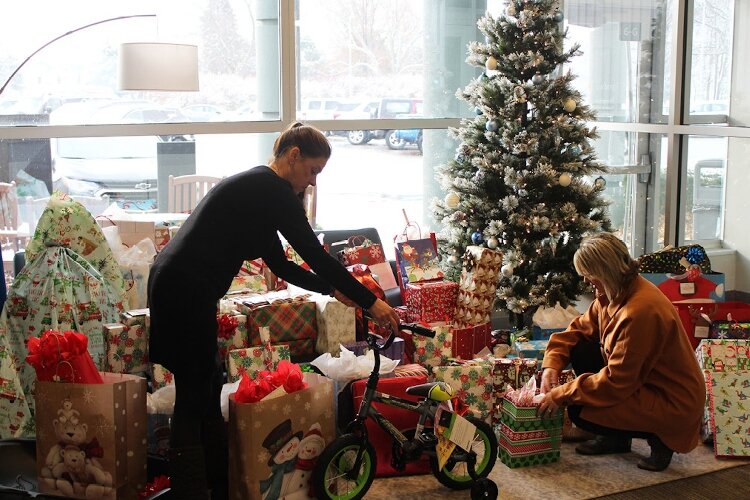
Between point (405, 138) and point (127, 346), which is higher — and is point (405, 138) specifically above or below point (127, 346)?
above

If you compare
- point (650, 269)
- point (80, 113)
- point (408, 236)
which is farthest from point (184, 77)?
point (650, 269)

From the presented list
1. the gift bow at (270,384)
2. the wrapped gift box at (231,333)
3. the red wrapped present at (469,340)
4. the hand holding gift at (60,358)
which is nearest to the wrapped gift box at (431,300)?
Answer: the red wrapped present at (469,340)

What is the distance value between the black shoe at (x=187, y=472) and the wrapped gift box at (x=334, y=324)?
4.06 feet

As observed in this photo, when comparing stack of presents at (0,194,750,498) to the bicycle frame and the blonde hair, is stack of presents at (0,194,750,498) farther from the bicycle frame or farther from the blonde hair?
the blonde hair

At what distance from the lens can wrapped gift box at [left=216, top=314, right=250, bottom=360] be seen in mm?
3793

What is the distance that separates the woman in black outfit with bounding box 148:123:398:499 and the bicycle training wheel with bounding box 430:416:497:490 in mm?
606

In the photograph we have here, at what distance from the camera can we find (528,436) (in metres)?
3.54

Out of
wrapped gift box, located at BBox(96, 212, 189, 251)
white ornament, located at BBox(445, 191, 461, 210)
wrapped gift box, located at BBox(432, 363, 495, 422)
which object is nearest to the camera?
wrapped gift box, located at BBox(432, 363, 495, 422)

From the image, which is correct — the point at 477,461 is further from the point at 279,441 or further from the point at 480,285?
the point at 480,285

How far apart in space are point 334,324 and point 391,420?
83 cm

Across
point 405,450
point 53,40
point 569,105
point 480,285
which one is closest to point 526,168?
point 569,105

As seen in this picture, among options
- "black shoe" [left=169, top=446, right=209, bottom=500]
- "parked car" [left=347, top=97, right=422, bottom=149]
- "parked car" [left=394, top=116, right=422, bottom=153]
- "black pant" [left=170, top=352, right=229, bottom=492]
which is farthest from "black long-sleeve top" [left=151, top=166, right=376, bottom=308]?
"parked car" [left=394, top=116, right=422, bottom=153]

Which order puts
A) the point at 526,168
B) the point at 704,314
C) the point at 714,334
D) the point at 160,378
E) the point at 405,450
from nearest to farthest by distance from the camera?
the point at 405,450, the point at 160,378, the point at 714,334, the point at 704,314, the point at 526,168

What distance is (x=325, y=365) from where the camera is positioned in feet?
11.9
